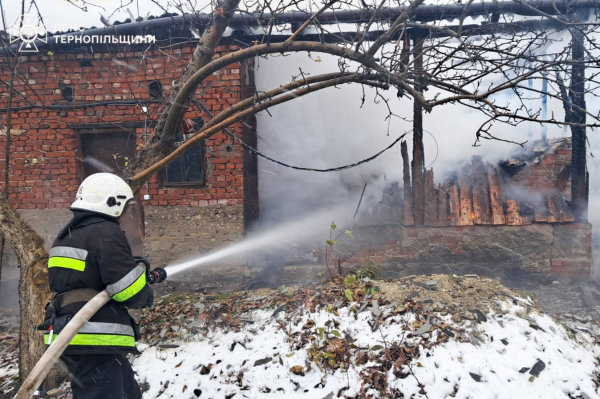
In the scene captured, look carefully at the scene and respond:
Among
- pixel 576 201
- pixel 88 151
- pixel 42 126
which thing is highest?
pixel 42 126

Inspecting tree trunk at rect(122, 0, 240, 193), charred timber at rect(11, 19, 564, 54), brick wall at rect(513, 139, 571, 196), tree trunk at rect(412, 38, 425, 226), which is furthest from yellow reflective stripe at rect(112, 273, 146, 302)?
brick wall at rect(513, 139, 571, 196)

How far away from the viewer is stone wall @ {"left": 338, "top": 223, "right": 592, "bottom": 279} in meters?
6.82

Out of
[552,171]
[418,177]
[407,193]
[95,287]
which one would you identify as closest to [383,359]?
[95,287]

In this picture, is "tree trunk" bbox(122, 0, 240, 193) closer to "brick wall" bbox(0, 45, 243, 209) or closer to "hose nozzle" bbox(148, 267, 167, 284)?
"hose nozzle" bbox(148, 267, 167, 284)

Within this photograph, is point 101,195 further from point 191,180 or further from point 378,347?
point 191,180

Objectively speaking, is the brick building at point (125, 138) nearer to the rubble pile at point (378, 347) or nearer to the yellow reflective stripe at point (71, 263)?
the rubble pile at point (378, 347)

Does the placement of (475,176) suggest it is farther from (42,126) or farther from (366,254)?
(42,126)

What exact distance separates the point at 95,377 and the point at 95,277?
725mm

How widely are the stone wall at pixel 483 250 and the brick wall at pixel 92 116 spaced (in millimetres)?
2972

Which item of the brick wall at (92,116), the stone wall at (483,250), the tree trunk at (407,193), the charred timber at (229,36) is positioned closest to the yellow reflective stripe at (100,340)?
the brick wall at (92,116)

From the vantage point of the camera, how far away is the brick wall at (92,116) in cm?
673

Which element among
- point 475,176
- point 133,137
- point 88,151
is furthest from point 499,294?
point 88,151

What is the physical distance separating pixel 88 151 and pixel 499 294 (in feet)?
23.9

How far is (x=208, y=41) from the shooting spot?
387 cm
